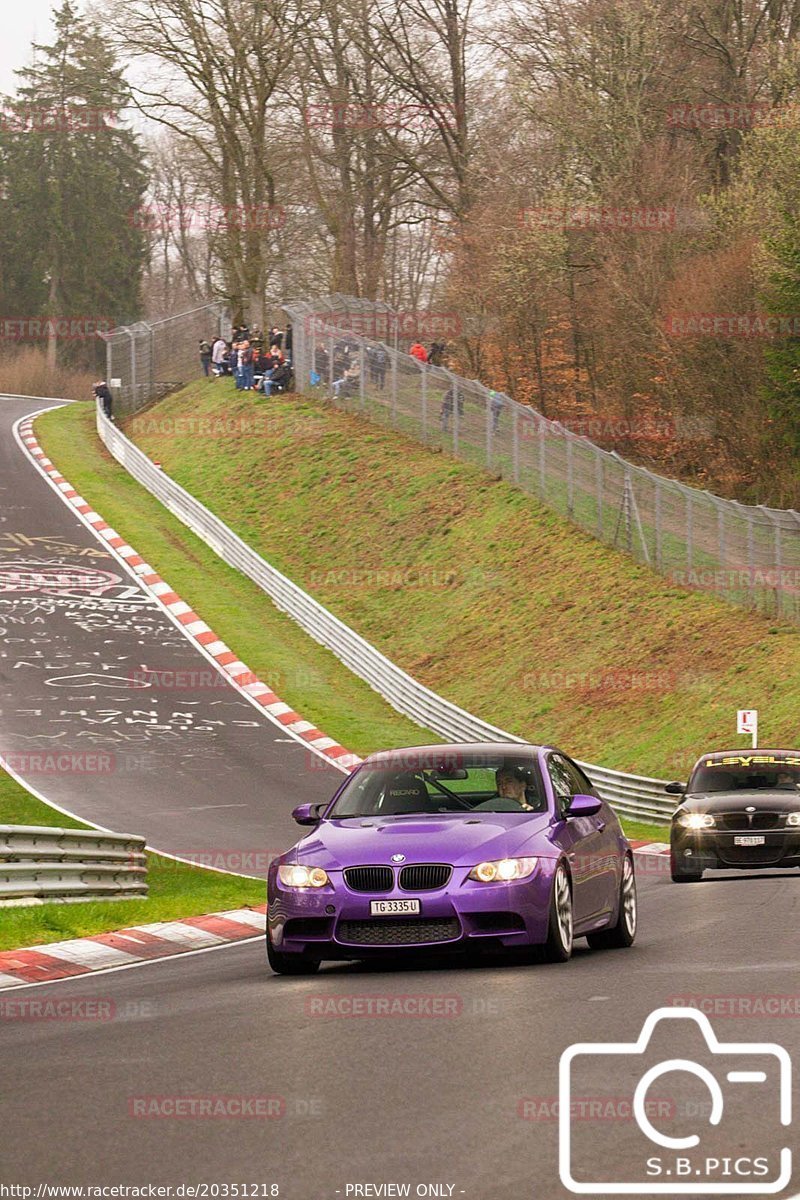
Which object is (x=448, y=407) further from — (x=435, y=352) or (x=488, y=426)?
(x=435, y=352)

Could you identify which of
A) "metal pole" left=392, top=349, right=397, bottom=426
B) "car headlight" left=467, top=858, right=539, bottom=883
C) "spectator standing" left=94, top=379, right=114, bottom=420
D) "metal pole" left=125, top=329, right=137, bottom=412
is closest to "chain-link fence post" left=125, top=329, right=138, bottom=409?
"metal pole" left=125, top=329, right=137, bottom=412

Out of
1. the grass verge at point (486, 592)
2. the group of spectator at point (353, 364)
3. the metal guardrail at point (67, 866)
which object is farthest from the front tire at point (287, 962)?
the group of spectator at point (353, 364)

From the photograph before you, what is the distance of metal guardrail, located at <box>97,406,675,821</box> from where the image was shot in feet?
93.7

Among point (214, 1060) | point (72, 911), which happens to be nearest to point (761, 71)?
point (72, 911)

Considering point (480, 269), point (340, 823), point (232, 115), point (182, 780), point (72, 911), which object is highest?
point (232, 115)

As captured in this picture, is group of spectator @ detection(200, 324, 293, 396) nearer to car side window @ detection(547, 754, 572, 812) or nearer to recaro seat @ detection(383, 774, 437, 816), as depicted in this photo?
car side window @ detection(547, 754, 572, 812)

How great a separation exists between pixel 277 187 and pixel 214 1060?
64.4 metres

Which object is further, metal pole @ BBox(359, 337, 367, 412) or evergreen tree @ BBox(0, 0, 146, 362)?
evergreen tree @ BBox(0, 0, 146, 362)

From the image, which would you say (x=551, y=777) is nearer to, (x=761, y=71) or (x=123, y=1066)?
(x=123, y=1066)

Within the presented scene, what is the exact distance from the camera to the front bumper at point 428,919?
36.2ft

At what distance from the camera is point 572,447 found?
40375 mm

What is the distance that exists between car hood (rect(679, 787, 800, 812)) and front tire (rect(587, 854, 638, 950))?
24.7 ft

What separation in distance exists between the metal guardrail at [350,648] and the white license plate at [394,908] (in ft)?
55.2

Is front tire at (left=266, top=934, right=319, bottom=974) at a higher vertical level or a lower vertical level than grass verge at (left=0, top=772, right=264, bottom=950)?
higher
